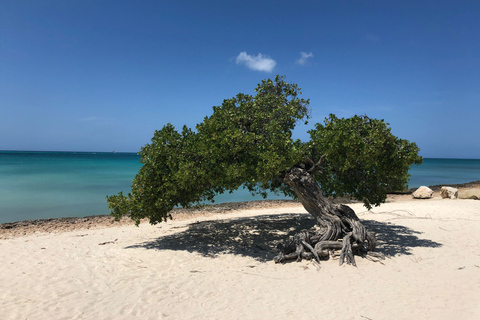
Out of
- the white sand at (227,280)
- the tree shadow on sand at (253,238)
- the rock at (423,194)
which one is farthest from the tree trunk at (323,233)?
the rock at (423,194)

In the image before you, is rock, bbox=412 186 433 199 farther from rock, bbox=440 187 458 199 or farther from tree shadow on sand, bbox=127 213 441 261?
tree shadow on sand, bbox=127 213 441 261

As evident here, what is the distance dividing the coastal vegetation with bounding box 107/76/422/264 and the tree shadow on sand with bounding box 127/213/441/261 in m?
1.64

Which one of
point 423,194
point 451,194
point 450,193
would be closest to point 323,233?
point 423,194

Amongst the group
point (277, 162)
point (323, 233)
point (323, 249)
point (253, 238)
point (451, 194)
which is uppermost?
point (277, 162)

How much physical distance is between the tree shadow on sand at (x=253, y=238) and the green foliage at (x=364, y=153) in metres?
2.27

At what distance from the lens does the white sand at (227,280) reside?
21.5 feet

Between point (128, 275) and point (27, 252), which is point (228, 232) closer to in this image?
point (128, 275)

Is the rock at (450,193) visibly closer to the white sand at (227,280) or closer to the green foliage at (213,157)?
the white sand at (227,280)


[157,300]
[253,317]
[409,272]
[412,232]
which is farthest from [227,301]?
[412,232]

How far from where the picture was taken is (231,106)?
12000 mm

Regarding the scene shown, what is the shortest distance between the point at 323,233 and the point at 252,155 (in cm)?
394

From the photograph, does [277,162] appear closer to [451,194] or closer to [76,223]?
[76,223]

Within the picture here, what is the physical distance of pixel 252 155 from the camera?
9.88 metres

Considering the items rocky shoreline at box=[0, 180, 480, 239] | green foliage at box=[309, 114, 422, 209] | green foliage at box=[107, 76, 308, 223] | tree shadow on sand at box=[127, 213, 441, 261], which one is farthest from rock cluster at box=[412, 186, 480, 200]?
green foliage at box=[107, 76, 308, 223]
